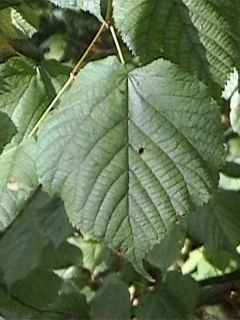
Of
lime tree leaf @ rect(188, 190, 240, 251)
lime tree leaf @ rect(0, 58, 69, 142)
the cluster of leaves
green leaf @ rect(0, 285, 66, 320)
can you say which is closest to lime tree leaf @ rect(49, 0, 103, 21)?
the cluster of leaves

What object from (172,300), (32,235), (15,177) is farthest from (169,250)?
(15,177)

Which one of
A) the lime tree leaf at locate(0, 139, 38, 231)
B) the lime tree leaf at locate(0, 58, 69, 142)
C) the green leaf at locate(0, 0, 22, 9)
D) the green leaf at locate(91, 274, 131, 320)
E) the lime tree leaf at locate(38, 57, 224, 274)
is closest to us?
the lime tree leaf at locate(38, 57, 224, 274)

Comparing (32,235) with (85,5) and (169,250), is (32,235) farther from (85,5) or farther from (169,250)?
(85,5)

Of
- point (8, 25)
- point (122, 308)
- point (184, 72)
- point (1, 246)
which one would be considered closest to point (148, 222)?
point (184, 72)

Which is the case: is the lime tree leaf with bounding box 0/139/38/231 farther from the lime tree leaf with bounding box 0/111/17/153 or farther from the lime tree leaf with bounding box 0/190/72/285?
the lime tree leaf with bounding box 0/190/72/285

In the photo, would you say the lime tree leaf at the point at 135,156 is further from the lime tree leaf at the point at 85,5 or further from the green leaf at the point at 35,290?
the green leaf at the point at 35,290

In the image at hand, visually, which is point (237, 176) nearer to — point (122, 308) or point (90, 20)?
point (122, 308)
